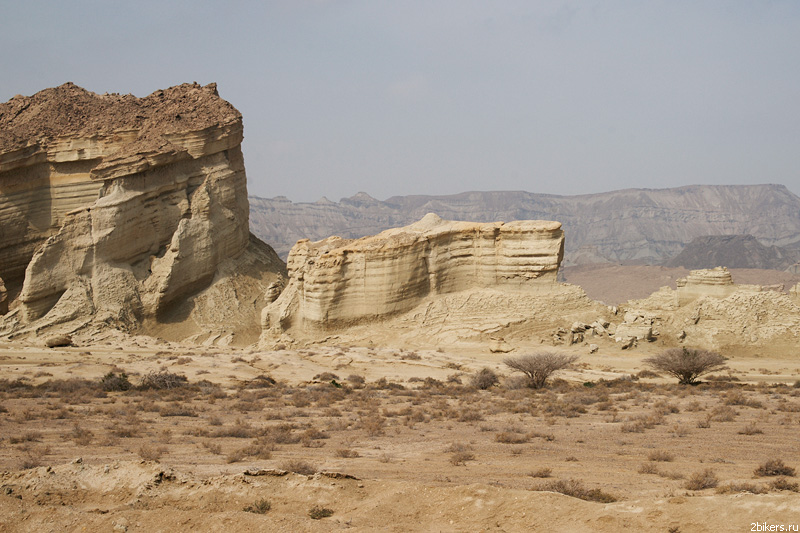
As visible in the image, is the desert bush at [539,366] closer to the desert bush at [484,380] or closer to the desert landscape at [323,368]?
the desert landscape at [323,368]

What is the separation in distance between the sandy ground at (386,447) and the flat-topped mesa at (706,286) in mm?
5818

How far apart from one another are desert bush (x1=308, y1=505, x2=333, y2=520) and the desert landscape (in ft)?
0.11

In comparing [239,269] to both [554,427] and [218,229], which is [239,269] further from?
[554,427]

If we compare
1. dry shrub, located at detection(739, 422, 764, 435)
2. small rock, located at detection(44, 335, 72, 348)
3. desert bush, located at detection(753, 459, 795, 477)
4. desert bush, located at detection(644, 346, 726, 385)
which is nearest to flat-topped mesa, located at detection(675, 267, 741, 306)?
desert bush, located at detection(644, 346, 726, 385)

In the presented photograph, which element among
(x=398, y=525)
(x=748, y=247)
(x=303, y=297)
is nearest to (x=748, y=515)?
(x=398, y=525)

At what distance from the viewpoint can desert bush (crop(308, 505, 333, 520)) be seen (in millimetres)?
8266

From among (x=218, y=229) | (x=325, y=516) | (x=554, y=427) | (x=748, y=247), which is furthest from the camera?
(x=748, y=247)

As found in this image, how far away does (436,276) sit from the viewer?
31250 mm

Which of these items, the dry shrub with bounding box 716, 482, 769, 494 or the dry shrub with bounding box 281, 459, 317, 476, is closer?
the dry shrub with bounding box 716, 482, 769, 494

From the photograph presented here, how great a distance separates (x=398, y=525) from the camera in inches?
313

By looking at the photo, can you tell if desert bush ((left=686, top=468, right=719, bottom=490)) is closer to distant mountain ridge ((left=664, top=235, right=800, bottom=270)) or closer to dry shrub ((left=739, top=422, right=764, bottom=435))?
dry shrub ((left=739, top=422, right=764, bottom=435))

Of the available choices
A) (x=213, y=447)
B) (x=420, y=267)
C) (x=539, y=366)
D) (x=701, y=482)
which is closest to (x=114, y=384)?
(x=213, y=447)

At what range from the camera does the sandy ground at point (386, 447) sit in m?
8.04

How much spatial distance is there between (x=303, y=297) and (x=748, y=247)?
5496 inches
